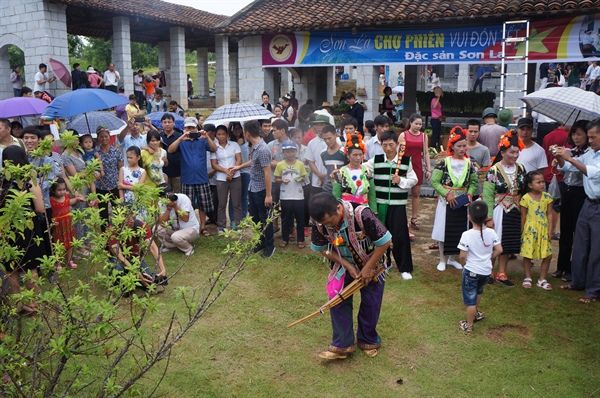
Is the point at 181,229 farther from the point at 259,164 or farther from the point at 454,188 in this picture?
the point at 454,188

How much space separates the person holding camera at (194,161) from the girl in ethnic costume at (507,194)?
3.80 metres

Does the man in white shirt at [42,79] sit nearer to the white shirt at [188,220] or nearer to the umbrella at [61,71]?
the umbrella at [61,71]

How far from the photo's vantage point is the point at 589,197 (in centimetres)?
557

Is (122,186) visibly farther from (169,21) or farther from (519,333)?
(169,21)

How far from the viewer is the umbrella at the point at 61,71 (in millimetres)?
16281

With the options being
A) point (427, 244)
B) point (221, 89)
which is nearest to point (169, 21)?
point (221, 89)

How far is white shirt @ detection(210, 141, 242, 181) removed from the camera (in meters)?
7.87

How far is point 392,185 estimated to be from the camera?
6.25 m

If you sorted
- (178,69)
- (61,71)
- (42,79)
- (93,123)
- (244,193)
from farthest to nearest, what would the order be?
1. (178,69)
2. (61,71)
3. (42,79)
4. (244,193)
5. (93,123)

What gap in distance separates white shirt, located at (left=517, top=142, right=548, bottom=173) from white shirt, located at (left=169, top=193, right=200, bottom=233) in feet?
13.9

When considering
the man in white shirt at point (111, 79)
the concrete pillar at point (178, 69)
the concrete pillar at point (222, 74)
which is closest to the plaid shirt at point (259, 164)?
the man in white shirt at point (111, 79)

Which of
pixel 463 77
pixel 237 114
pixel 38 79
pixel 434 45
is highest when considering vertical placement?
pixel 434 45

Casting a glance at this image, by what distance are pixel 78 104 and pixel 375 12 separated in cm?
949

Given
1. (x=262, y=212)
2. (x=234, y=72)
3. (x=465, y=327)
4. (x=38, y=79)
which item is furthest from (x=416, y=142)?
(x=234, y=72)
